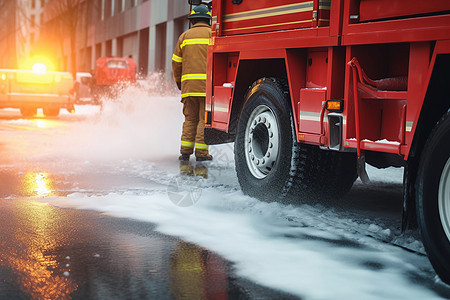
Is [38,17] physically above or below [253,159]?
above

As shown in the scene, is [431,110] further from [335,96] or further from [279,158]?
[279,158]

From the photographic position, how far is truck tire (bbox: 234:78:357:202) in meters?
6.07

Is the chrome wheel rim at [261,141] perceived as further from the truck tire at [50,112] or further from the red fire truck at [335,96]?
the truck tire at [50,112]

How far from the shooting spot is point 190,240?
4879mm

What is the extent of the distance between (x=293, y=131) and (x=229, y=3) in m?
1.66

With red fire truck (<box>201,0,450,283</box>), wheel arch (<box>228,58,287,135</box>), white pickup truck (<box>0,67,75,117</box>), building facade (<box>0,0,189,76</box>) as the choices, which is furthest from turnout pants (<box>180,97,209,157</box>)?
building facade (<box>0,0,189,76</box>)

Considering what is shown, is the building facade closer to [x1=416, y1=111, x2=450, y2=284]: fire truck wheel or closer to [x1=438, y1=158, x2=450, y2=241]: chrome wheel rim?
[x1=416, y1=111, x2=450, y2=284]: fire truck wheel

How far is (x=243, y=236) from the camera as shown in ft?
16.5

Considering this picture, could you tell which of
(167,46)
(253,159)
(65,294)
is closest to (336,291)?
(65,294)

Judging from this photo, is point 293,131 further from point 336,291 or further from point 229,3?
point 336,291

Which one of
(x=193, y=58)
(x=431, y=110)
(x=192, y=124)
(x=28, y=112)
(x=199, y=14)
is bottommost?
(x=28, y=112)

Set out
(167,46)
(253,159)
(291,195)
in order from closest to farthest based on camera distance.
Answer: (291,195)
(253,159)
(167,46)

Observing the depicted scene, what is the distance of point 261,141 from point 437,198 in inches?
106

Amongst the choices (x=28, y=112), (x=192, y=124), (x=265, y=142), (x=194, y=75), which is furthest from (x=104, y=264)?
(x=28, y=112)
